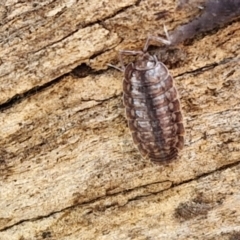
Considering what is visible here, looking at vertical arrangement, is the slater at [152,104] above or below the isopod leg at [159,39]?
below

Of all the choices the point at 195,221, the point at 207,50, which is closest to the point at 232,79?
the point at 207,50

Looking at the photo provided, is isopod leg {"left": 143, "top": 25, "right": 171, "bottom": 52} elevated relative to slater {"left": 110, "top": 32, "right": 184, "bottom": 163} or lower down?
elevated

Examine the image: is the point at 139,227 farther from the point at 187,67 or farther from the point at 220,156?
the point at 187,67

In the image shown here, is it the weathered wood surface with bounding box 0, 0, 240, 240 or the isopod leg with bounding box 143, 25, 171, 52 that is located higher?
the isopod leg with bounding box 143, 25, 171, 52

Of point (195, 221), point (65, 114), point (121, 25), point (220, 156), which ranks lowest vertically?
point (195, 221)

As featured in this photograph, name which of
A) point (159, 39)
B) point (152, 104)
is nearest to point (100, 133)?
point (152, 104)

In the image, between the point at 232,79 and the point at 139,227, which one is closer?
the point at 232,79
